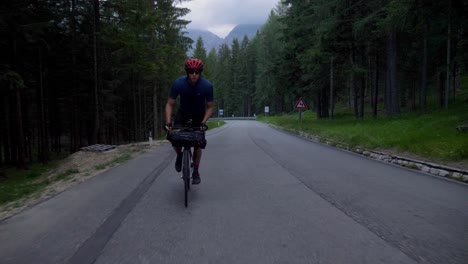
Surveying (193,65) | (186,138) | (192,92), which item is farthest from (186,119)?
(193,65)

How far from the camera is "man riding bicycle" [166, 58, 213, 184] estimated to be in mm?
5434

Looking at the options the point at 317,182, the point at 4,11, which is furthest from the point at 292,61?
the point at 317,182

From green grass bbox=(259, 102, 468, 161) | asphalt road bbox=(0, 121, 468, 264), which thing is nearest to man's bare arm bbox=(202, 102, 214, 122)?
asphalt road bbox=(0, 121, 468, 264)

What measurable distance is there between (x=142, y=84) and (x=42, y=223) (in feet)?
97.6

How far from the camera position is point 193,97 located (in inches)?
221

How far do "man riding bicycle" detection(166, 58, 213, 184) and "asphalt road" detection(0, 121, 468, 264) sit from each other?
4.51ft

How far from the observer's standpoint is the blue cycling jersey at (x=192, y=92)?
5.54 metres

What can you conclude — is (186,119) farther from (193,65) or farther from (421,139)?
(421,139)

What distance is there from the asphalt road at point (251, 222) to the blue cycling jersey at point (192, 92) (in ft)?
5.47

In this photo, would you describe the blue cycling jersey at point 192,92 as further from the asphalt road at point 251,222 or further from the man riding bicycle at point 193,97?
the asphalt road at point 251,222

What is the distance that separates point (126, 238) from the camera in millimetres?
3627

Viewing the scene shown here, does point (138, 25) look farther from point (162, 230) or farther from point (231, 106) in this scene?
point (231, 106)

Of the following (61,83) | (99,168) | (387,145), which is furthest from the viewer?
(61,83)

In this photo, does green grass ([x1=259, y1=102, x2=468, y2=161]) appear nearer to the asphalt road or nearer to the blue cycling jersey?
the asphalt road
